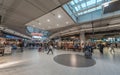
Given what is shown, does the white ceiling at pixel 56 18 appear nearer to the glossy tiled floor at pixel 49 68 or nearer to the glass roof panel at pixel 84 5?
the glass roof panel at pixel 84 5

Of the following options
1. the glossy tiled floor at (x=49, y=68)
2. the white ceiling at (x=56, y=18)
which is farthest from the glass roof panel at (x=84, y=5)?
the glossy tiled floor at (x=49, y=68)

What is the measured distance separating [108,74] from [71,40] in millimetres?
16194

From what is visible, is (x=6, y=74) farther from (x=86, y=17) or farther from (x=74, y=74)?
(x=86, y=17)

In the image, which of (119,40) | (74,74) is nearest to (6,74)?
(74,74)

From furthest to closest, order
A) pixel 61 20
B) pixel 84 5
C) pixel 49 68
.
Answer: pixel 61 20, pixel 84 5, pixel 49 68

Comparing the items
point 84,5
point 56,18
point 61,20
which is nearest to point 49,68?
point 56,18

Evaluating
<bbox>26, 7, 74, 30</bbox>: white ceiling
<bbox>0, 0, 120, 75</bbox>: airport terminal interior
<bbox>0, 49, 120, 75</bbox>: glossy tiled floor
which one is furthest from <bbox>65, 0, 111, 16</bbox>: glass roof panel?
<bbox>0, 49, 120, 75</bbox>: glossy tiled floor

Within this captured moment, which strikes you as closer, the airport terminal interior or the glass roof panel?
the airport terminal interior

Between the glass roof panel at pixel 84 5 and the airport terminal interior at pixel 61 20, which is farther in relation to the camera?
the glass roof panel at pixel 84 5

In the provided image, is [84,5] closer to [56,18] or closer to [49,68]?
[56,18]

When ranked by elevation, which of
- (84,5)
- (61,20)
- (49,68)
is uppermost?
(84,5)

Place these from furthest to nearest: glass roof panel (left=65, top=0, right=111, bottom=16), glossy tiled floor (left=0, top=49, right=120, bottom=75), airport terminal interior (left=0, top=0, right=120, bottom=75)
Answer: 1. glass roof panel (left=65, top=0, right=111, bottom=16)
2. airport terminal interior (left=0, top=0, right=120, bottom=75)
3. glossy tiled floor (left=0, top=49, right=120, bottom=75)

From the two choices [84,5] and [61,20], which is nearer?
[84,5]

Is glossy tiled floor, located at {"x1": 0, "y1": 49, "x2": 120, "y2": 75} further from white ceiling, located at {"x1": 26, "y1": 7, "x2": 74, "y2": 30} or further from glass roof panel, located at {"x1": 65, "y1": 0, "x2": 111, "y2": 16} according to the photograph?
glass roof panel, located at {"x1": 65, "y1": 0, "x2": 111, "y2": 16}
